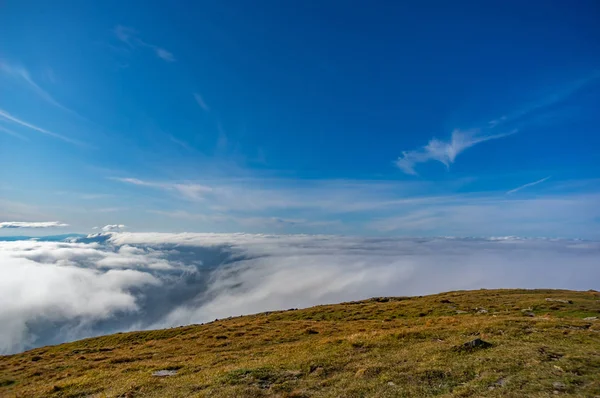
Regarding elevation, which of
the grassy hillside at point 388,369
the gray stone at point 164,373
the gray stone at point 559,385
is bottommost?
the gray stone at point 164,373

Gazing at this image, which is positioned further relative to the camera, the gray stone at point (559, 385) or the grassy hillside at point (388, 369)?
the grassy hillside at point (388, 369)

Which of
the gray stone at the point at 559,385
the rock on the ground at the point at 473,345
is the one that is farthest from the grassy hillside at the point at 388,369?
the rock on the ground at the point at 473,345

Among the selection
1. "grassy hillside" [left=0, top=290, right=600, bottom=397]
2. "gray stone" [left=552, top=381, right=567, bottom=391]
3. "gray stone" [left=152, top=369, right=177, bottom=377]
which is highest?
"gray stone" [left=552, top=381, right=567, bottom=391]

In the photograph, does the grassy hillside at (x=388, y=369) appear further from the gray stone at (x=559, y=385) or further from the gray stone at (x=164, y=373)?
the gray stone at (x=164, y=373)

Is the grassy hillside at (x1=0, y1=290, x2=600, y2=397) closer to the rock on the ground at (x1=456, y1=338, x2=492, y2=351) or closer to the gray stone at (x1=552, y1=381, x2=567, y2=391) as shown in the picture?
the gray stone at (x1=552, y1=381, x2=567, y2=391)

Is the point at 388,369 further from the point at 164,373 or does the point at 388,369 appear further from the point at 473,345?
the point at 164,373

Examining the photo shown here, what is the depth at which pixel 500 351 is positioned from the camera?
736 inches

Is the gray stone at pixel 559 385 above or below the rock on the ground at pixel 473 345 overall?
above

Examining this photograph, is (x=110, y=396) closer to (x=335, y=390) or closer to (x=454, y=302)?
(x=335, y=390)

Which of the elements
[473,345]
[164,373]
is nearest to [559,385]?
[473,345]

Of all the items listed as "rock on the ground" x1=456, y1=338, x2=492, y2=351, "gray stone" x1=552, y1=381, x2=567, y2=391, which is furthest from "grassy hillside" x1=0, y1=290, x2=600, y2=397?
"rock on the ground" x1=456, y1=338, x2=492, y2=351

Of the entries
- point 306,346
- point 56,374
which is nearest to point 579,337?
point 306,346

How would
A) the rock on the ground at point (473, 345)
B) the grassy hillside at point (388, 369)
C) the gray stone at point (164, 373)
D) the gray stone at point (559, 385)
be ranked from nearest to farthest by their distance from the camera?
the gray stone at point (559, 385), the grassy hillside at point (388, 369), the rock on the ground at point (473, 345), the gray stone at point (164, 373)

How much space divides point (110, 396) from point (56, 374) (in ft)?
69.4
